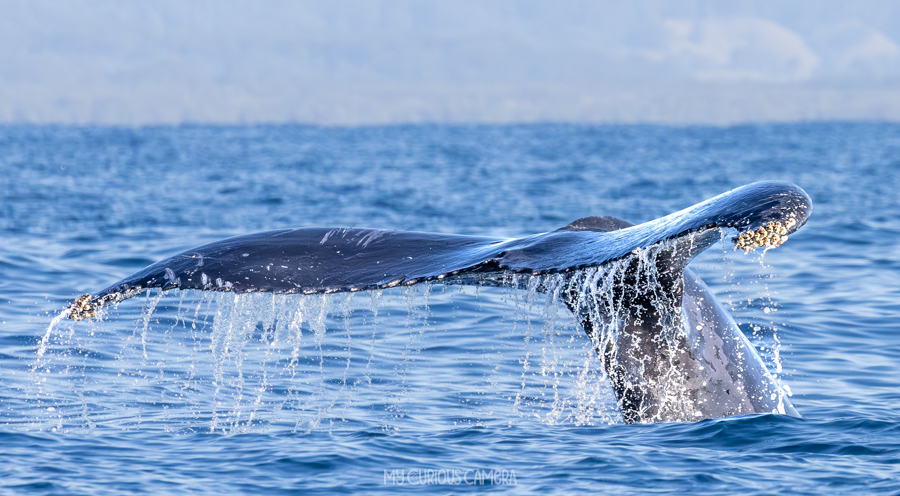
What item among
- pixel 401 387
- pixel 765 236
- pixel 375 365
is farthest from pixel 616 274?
pixel 375 365

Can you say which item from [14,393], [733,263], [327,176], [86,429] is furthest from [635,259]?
[327,176]

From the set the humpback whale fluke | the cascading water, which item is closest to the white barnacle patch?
the humpback whale fluke

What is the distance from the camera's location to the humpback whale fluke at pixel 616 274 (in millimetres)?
5078

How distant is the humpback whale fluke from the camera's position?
5.08 metres

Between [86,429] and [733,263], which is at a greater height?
[733,263]

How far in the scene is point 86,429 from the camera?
7.52m

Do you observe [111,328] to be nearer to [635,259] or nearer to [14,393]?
[14,393]

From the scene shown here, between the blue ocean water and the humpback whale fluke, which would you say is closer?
the humpback whale fluke

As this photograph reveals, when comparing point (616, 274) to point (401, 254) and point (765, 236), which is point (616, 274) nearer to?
point (401, 254)

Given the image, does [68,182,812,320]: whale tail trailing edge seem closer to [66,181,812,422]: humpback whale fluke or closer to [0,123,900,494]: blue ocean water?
[66,181,812,422]: humpback whale fluke

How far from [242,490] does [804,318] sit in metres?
7.73

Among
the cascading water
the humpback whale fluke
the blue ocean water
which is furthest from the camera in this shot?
the blue ocean water

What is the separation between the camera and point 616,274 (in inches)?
233

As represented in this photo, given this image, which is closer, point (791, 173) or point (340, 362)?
point (340, 362)
